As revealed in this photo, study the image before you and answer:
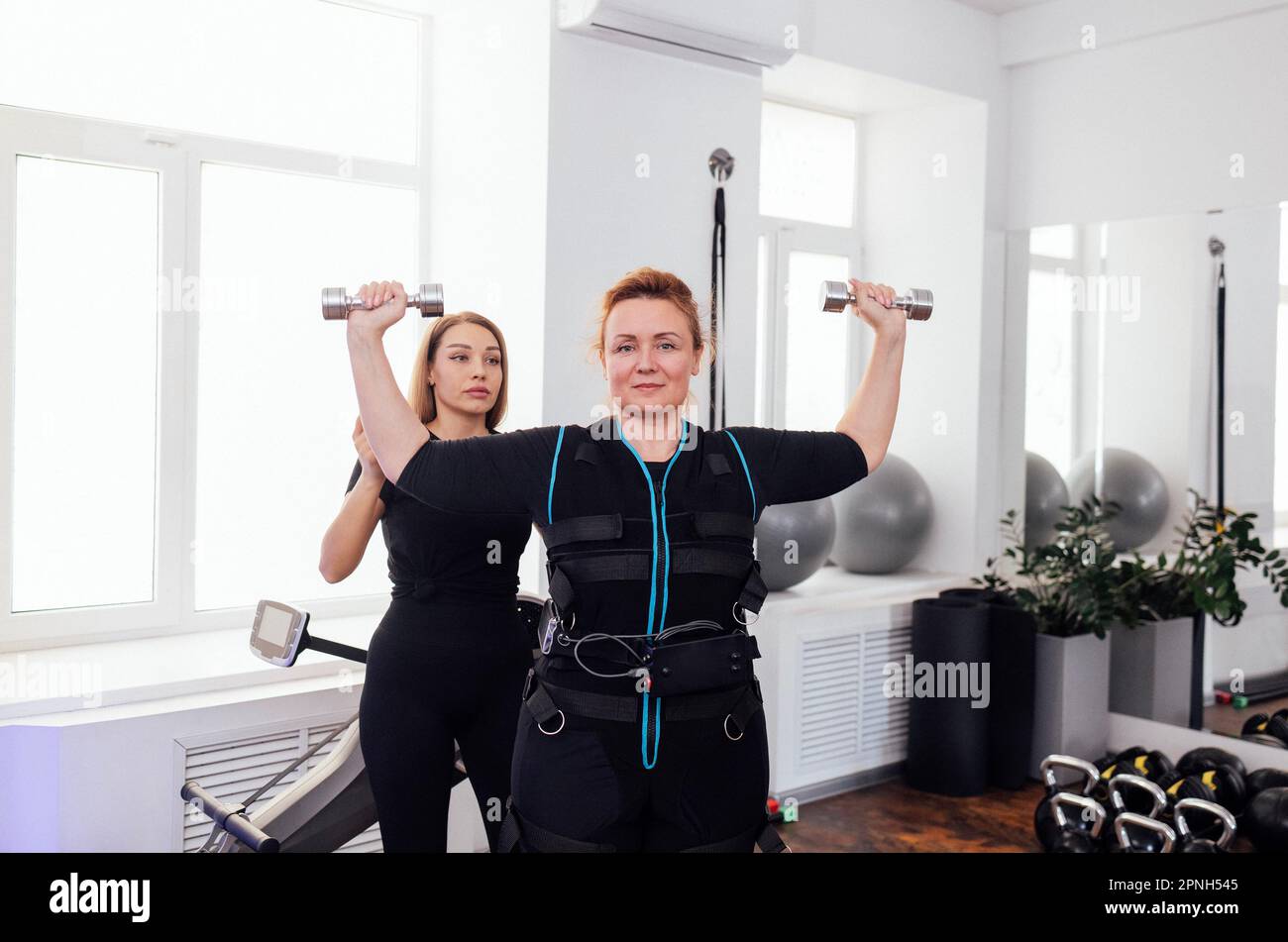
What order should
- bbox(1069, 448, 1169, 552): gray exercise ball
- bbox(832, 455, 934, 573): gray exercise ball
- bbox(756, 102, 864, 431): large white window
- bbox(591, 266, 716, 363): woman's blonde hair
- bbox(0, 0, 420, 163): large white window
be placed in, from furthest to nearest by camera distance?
bbox(756, 102, 864, 431): large white window < bbox(832, 455, 934, 573): gray exercise ball < bbox(1069, 448, 1169, 552): gray exercise ball < bbox(0, 0, 420, 163): large white window < bbox(591, 266, 716, 363): woman's blonde hair

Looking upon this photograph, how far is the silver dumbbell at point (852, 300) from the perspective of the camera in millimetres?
1823

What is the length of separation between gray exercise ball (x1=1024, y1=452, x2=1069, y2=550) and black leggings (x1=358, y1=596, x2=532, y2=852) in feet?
9.76

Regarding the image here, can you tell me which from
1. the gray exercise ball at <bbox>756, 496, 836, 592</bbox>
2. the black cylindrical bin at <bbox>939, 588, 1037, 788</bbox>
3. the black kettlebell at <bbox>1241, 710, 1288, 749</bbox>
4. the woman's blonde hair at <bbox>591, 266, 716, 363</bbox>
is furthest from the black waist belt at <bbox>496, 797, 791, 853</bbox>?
the black kettlebell at <bbox>1241, 710, 1288, 749</bbox>

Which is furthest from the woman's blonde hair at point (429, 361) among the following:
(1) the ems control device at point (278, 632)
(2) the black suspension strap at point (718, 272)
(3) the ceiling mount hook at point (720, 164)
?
(3) the ceiling mount hook at point (720, 164)

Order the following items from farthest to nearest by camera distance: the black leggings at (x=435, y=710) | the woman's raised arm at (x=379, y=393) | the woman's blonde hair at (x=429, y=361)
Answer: the woman's blonde hair at (x=429, y=361) → the black leggings at (x=435, y=710) → the woman's raised arm at (x=379, y=393)

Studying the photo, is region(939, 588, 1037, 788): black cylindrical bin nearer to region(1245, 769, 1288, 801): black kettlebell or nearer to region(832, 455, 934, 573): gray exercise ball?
region(832, 455, 934, 573): gray exercise ball

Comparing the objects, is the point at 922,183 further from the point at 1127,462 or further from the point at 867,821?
the point at 867,821

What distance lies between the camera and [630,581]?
63.5 inches

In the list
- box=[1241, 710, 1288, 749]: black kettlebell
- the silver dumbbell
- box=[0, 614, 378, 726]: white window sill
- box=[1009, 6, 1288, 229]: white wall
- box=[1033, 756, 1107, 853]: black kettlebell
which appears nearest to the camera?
the silver dumbbell

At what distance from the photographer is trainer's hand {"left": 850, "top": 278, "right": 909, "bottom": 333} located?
1826mm

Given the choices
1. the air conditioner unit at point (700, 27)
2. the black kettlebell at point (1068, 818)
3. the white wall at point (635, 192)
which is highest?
the air conditioner unit at point (700, 27)

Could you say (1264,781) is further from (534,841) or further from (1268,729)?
(534,841)

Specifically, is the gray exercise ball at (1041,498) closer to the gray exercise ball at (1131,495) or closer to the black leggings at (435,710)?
the gray exercise ball at (1131,495)
